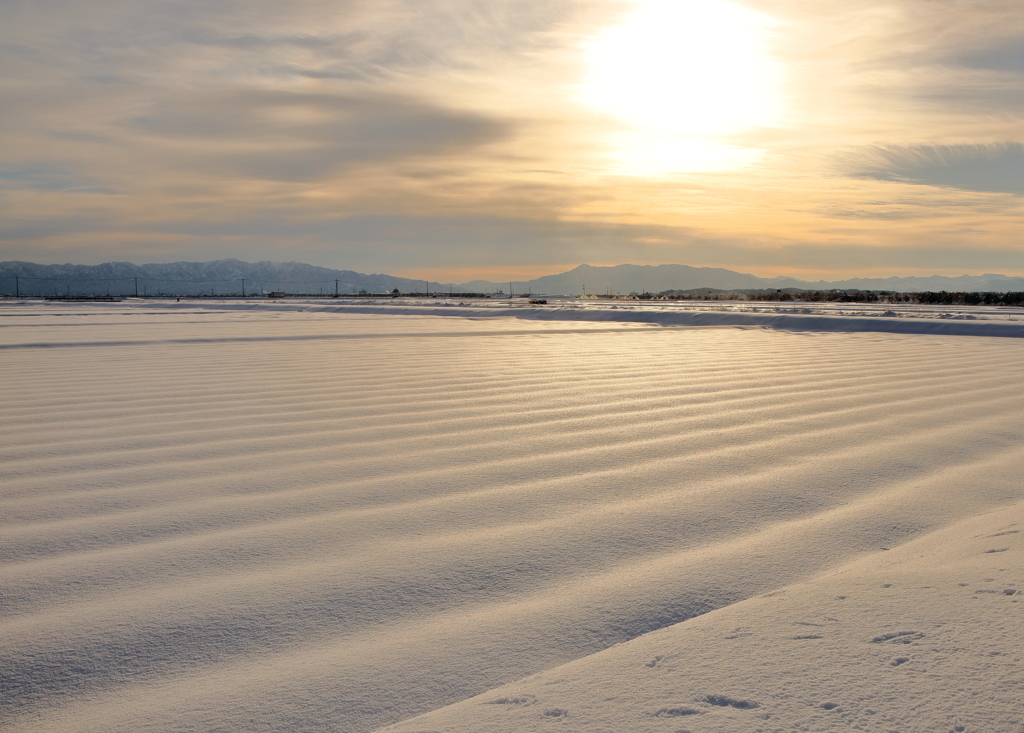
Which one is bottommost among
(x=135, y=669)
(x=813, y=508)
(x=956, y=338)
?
(x=135, y=669)

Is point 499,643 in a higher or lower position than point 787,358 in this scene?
lower

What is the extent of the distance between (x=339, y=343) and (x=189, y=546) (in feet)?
23.0

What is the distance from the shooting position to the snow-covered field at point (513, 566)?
3.89 feet

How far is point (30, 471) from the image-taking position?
2.63 m

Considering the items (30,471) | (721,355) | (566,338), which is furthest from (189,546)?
(566,338)

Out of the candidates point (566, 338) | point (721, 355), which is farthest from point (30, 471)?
point (566, 338)

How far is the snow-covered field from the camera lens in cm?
119

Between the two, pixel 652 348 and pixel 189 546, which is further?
pixel 652 348

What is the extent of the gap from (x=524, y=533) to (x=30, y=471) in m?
1.94

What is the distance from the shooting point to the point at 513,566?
1719 millimetres

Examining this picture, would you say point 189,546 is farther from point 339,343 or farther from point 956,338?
point 956,338

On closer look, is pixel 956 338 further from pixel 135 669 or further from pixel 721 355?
pixel 135 669

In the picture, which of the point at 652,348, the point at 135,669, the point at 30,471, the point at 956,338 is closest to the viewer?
the point at 135,669

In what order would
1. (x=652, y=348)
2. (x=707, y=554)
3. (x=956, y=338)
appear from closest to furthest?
1. (x=707, y=554)
2. (x=652, y=348)
3. (x=956, y=338)
